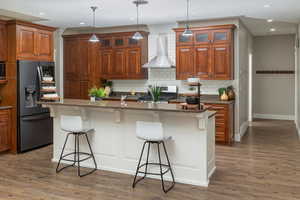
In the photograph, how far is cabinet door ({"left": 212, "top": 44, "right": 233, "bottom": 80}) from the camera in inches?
251

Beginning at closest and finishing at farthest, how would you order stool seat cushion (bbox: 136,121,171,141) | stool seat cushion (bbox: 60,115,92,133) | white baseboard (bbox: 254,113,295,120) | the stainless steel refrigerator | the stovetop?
stool seat cushion (bbox: 136,121,171,141) < stool seat cushion (bbox: 60,115,92,133) < the stainless steel refrigerator < the stovetop < white baseboard (bbox: 254,113,295,120)

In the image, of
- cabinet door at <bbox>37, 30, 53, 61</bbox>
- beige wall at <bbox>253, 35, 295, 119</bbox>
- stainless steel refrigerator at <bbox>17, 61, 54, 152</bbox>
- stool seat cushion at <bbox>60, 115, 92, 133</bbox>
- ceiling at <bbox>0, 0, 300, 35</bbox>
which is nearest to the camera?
stool seat cushion at <bbox>60, 115, 92, 133</bbox>

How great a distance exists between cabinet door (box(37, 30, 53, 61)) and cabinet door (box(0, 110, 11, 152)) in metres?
1.29

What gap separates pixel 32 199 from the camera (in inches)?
140

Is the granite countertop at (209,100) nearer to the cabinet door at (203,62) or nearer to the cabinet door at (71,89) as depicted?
the cabinet door at (203,62)

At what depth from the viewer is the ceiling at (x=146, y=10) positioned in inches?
200

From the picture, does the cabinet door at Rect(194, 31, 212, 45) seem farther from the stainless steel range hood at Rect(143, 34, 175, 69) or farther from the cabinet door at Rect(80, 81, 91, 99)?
the cabinet door at Rect(80, 81, 91, 99)

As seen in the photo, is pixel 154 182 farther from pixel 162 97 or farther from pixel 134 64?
pixel 134 64

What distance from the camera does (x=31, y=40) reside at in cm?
575

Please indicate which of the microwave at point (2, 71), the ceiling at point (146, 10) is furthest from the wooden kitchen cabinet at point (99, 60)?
the microwave at point (2, 71)

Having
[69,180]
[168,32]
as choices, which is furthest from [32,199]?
[168,32]

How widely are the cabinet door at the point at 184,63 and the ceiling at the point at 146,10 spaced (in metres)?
0.70

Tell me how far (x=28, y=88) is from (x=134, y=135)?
8.10 feet

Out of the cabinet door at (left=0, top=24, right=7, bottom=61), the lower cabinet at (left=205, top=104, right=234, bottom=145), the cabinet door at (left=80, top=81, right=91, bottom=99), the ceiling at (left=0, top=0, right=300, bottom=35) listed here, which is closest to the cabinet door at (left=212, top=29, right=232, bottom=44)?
the ceiling at (left=0, top=0, right=300, bottom=35)
